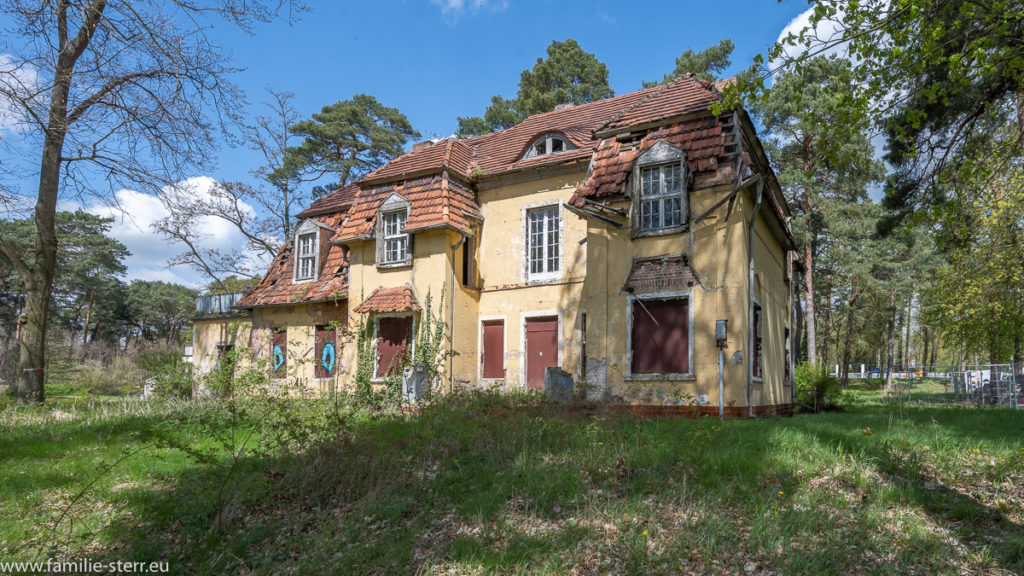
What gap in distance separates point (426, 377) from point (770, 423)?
754 centimetres

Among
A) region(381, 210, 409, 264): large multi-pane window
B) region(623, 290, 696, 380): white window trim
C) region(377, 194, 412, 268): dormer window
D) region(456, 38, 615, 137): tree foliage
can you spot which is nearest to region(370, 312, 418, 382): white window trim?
region(377, 194, 412, 268): dormer window

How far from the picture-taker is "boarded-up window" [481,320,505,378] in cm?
1587

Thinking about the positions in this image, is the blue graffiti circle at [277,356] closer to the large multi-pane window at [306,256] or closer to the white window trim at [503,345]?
the large multi-pane window at [306,256]

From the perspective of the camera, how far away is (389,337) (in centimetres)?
1625

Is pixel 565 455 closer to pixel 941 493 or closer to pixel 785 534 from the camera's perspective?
pixel 785 534

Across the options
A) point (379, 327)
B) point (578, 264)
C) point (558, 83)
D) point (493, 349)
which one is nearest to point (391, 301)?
point (379, 327)

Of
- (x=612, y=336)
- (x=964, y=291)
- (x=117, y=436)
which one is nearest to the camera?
(x=117, y=436)

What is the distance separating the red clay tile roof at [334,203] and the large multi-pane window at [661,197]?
11412mm

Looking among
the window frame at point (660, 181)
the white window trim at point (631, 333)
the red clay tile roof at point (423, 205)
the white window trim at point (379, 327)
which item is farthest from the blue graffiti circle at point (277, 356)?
the window frame at point (660, 181)

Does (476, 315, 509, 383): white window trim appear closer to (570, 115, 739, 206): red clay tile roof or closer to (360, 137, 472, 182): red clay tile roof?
(360, 137, 472, 182): red clay tile roof

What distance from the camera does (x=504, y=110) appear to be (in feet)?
105

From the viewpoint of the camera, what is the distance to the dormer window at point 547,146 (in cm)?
1599

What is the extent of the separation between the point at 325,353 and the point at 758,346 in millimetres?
13109

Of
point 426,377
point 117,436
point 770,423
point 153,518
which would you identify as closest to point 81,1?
point 117,436
